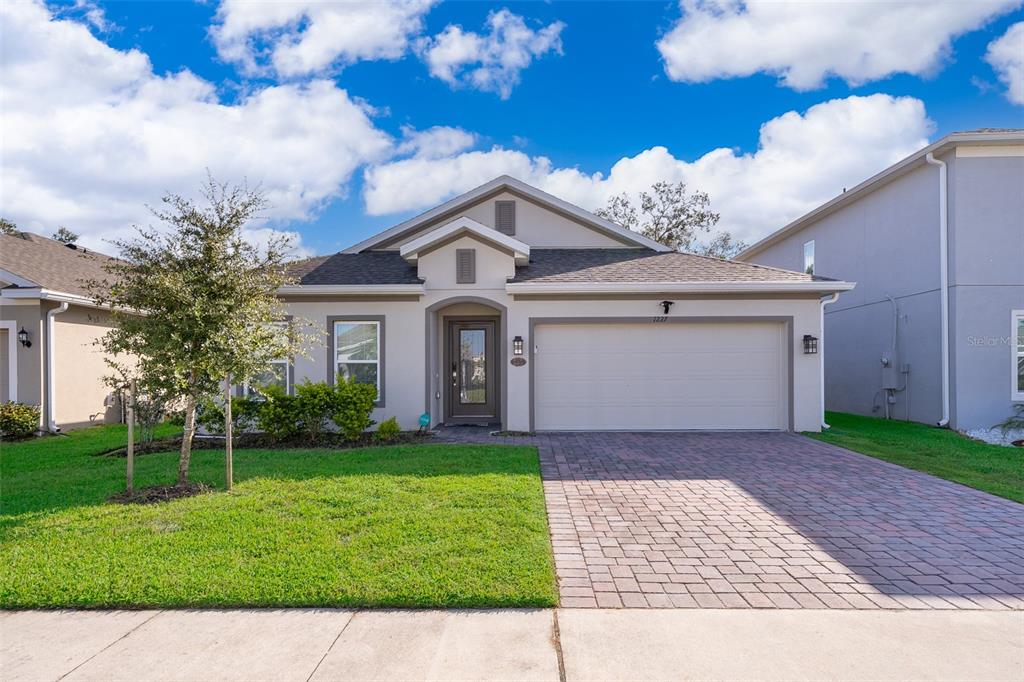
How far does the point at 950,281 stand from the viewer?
1078 cm

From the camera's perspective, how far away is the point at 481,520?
4812 mm

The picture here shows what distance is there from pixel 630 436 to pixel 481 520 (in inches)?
219

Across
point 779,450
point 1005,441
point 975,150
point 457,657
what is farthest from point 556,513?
point 975,150

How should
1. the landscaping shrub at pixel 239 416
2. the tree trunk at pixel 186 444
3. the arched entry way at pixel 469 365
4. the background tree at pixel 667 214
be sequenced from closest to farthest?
1. the tree trunk at pixel 186 444
2. the landscaping shrub at pixel 239 416
3. the arched entry way at pixel 469 365
4. the background tree at pixel 667 214

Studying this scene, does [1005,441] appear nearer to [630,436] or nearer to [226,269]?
[630,436]

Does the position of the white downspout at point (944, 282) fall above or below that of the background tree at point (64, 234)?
below

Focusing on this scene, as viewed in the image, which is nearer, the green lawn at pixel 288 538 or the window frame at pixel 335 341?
the green lawn at pixel 288 538

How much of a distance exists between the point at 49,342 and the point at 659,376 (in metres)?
12.4

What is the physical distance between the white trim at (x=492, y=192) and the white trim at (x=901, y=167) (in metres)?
5.47

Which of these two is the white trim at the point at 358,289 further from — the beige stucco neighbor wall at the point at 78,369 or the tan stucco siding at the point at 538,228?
the beige stucco neighbor wall at the point at 78,369

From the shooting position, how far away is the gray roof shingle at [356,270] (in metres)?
10.3

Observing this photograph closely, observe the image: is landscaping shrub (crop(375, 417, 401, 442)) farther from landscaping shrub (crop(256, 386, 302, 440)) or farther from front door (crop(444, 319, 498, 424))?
front door (crop(444, 319, 498, 424))

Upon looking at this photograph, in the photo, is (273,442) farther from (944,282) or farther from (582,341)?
(944,282)

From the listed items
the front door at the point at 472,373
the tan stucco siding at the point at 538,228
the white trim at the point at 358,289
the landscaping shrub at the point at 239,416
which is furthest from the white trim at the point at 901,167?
the landscaping shrub at the point at 239,416
